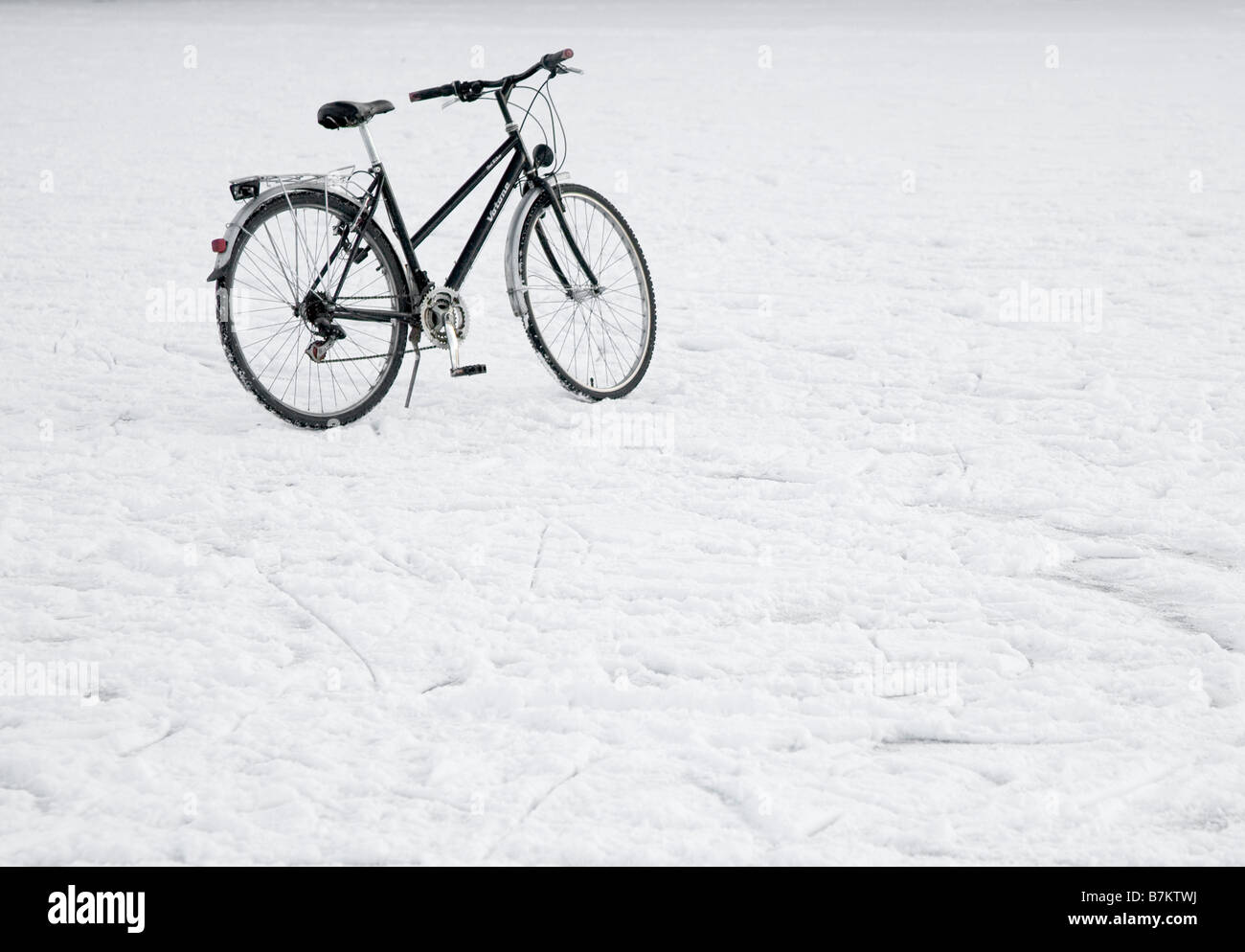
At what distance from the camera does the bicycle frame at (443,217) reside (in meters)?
4.80

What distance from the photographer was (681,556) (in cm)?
383

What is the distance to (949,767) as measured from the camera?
273 centimetres

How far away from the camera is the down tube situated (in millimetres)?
5148

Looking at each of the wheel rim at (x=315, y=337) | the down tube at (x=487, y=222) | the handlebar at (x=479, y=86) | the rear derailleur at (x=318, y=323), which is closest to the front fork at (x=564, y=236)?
the down tube at (x=487, y=222)

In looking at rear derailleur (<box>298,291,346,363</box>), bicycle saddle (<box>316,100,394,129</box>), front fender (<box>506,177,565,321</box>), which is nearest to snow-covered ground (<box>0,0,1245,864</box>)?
rear derailleur (<box>298,291,346,363</box>)

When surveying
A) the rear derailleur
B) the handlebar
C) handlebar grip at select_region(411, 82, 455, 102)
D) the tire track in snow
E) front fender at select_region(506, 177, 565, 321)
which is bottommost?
the tire track in snow

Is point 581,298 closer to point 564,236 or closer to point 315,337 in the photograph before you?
point 564,236

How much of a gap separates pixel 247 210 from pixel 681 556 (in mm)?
2109

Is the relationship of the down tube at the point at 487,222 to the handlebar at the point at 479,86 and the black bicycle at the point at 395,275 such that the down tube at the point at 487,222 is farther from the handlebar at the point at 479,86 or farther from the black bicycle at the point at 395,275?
the handlebar at the point at 479,86

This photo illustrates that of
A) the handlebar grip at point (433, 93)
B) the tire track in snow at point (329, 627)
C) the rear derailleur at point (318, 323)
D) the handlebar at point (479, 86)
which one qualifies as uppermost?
the handlebar at point (479, 86)

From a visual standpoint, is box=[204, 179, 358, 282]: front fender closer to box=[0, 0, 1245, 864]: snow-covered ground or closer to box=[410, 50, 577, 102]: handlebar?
box=[410, 50, 577, 102]: handlebar

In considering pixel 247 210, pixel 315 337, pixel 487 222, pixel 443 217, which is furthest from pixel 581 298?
pixel 247 210

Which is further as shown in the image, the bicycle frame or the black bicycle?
the bicycle frame
